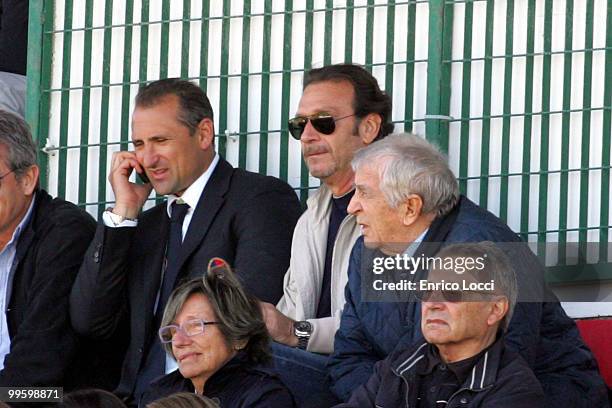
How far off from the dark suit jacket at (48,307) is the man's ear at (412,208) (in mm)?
1721

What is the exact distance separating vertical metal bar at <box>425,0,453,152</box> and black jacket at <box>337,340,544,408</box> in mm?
2084

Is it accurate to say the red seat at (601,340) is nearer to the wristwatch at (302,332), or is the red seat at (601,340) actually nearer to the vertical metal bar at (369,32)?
the wristwatch at (302,332)

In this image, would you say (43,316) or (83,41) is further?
(83,41)

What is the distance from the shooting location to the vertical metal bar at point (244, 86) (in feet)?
26.2

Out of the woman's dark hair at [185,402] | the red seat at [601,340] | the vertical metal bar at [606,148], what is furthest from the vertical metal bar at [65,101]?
the woman's dark hair at [185,402]

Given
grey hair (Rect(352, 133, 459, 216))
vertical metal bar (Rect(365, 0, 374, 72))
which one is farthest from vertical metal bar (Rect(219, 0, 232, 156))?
grey hair (Rect(352, 133, 459, 216))

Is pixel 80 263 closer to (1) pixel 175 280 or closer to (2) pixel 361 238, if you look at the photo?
(1) pixel 175 280

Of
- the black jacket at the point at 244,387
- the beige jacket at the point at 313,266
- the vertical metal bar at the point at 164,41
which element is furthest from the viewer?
the vertical metal bar at the point at 164,41

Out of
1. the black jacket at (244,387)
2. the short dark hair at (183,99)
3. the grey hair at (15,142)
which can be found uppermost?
the short dark hair at (183,99)

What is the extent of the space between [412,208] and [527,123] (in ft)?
5.22

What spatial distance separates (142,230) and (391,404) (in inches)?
80.3

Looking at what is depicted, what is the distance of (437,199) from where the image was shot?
19.9 feet

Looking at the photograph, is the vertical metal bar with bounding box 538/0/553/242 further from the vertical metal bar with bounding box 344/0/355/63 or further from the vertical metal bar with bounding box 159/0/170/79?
the vertical metal bar with bounding box 159/0/170/79

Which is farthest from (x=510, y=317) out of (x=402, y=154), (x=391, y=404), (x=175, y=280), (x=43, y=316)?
(x=43, y=316)
